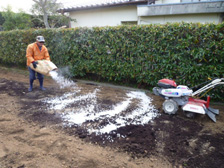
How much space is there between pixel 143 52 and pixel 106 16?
5.73 metres

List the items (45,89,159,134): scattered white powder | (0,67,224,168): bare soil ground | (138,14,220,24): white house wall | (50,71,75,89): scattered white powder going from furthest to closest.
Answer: (138,14,220,24): white house wall, (50,71,75,89): scattered white powder, (45,89,159,134): scattered white powder, (0,67,224,168): bare soil ground

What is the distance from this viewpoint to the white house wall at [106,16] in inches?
362

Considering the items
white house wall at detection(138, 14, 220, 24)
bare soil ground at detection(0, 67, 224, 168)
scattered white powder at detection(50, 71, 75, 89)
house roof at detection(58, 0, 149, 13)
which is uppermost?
house roof at detection(58, 0, 149, 13)

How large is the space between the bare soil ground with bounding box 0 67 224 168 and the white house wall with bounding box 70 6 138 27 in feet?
22.7

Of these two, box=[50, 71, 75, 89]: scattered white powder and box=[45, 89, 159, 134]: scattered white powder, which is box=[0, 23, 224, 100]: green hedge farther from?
box=[45, 89, 159, 134]: scattered white powder

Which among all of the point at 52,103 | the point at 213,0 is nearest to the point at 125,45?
the point at 52,103

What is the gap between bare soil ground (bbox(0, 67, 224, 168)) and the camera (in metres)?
2.40

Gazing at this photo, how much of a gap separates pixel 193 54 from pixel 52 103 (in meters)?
4.08

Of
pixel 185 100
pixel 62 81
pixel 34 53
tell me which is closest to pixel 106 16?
pixel 62 81

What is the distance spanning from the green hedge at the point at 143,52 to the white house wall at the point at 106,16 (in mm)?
3831

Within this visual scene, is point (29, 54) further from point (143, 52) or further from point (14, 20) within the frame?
point (14, 20)

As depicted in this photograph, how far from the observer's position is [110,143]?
2.83 meters

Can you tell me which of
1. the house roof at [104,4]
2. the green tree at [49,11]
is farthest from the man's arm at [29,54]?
the green tree at [49,11]

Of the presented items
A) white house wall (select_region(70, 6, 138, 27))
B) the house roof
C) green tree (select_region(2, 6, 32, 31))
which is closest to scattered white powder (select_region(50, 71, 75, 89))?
white house wall (select_region(70, 6, 138, 27))
